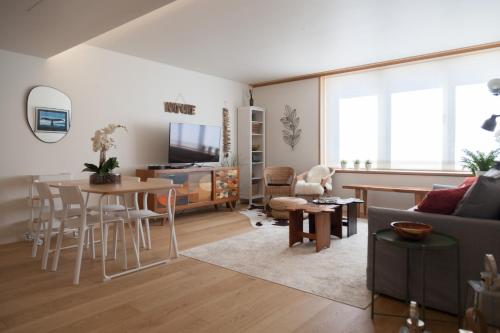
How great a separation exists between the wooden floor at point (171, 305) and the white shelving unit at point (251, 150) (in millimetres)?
3711

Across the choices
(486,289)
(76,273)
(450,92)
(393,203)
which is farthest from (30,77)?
(450,92)

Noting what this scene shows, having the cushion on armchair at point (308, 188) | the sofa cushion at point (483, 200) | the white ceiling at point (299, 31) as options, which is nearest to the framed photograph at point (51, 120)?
the white ceiling at point (299, 31)

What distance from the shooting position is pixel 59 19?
3105mm

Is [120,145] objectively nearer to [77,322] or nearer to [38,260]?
[38,260]

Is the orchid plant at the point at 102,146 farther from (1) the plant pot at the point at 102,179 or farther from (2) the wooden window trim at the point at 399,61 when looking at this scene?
(2) the wooden window trim at the point at 399,61

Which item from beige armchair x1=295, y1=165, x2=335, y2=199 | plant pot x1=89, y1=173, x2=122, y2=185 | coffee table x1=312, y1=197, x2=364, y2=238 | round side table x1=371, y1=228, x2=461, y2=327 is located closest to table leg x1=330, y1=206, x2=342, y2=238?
coffee table x1=312, y1=197, x2=364, y2=238

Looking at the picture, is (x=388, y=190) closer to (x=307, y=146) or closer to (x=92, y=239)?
(x=307, y=146)

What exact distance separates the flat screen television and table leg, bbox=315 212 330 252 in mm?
2756

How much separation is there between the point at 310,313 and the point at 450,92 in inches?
178

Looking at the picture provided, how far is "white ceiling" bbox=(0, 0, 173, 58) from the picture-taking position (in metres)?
2.79

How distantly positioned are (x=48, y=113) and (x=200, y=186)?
2.38 metres

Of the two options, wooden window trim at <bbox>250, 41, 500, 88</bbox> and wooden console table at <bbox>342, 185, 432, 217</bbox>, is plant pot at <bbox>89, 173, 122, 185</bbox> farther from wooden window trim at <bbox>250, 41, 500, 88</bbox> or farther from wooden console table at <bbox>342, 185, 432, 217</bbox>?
wooden window trim at <bbox>250, 41, 500, 88</bbox>

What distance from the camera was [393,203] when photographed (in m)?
5.60

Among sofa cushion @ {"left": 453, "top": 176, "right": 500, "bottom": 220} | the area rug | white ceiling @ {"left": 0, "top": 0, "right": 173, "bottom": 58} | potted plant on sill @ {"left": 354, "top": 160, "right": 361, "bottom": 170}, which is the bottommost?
the area rug
